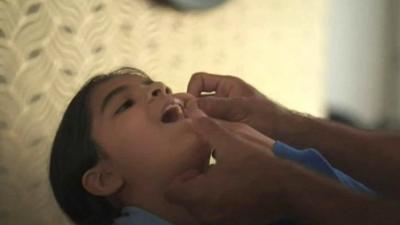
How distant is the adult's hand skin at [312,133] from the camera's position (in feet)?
2.61

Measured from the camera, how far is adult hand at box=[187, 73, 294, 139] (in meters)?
0.81

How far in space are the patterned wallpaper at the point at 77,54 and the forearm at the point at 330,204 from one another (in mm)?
426

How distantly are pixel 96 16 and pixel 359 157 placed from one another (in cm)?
50

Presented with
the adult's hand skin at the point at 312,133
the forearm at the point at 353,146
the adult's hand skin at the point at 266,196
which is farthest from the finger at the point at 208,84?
the adult's hand skin at the point at 266,196

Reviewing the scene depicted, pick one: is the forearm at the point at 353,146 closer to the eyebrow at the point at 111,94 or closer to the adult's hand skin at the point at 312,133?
the adult's hand skin at the point at 312,133

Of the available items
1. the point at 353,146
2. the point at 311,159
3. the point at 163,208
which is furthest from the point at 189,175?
the point at 353,146

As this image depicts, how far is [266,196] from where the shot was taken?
0.59 m

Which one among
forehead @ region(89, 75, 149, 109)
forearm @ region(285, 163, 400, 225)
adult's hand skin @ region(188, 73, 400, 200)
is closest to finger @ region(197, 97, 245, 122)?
adult's hand skin @ region(188, 73, 400, 200)

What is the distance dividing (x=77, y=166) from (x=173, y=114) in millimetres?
156

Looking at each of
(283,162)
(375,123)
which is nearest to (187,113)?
(283,162)

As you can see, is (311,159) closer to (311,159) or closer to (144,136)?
(311,159)

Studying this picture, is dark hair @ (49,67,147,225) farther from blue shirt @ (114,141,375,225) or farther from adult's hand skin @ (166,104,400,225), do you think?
adult's hand skin @ (166,104,400,225)

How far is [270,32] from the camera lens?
1379 mm

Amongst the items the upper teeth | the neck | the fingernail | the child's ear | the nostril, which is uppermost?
the nostril
